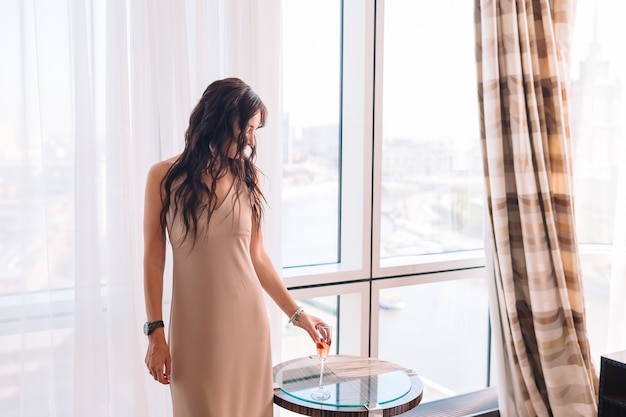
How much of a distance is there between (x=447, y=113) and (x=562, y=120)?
0.50m

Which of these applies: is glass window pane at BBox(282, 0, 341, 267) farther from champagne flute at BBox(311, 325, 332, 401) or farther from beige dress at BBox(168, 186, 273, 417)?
beige dress at BBox(168, 186, 273, 417)

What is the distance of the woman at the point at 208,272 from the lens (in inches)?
60.4

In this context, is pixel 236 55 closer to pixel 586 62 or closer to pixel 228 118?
pixel 228 118

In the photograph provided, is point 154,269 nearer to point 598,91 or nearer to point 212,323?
point 212,323

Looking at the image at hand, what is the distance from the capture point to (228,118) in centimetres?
157

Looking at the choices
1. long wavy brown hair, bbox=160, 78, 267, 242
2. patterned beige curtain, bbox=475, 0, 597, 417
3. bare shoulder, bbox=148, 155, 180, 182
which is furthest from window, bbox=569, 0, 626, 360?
bare shoulder, bbox=148, 155, 180, 182

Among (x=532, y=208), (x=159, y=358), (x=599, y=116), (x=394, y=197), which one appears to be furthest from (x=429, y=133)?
(x=159, y=358)

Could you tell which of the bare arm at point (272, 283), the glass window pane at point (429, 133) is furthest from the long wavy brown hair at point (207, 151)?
the glass window pane at point (429, 133)

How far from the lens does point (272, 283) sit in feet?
5.82

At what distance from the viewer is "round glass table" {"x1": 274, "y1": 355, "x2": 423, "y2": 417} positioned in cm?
159

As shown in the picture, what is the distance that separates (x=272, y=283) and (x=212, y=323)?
28cm

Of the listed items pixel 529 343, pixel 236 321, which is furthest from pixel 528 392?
pixel 236 321

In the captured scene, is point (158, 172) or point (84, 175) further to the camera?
point (84, 175)

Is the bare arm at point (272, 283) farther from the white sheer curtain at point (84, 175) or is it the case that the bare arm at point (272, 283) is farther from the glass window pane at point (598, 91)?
the glass window pane at point (598, 91)
